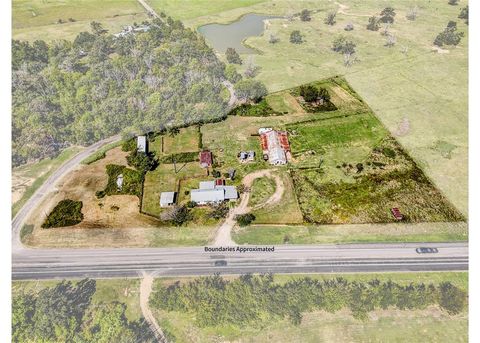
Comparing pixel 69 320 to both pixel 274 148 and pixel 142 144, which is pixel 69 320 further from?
pixel 274 148

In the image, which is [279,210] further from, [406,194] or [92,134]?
[92,134]

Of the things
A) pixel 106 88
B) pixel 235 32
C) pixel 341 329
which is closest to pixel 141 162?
pixel 106 88

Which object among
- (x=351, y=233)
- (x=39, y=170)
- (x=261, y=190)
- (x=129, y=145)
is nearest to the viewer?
(x=351, y=233)

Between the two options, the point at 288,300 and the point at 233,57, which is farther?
the point at 233,57

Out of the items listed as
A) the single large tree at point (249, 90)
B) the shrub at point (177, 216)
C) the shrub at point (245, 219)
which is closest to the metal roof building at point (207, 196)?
the shrub at point (177, 216)

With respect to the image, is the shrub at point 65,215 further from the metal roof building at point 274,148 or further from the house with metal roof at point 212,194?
the metal roof building at point 274,148

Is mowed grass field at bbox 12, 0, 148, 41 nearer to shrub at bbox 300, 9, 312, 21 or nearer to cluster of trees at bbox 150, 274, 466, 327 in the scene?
shrub at bbox 300, 9, 312, 21

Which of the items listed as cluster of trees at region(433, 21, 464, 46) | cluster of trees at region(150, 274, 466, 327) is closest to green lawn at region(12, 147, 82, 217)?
cluster of trees at region(150, 274, 466, 327)
